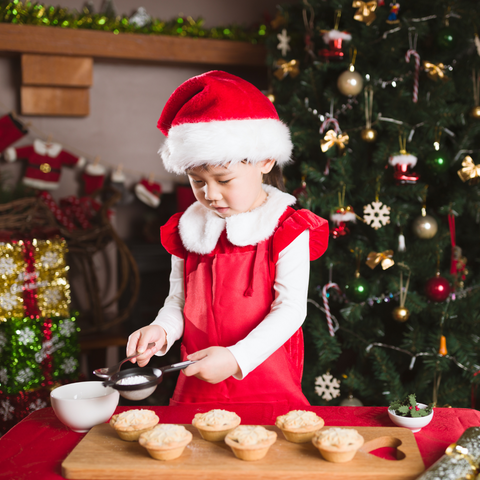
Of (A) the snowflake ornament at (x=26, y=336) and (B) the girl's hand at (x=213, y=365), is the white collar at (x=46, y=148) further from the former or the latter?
(B) the girl's hand at (x=213, y=365)

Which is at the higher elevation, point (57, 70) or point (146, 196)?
point (57, 70)

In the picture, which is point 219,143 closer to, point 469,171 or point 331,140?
point 331,140

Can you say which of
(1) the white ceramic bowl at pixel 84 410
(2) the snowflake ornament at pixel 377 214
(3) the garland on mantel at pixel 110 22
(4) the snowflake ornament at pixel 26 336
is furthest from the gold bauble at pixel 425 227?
(4) the snowflake ornament at pixel 26 336

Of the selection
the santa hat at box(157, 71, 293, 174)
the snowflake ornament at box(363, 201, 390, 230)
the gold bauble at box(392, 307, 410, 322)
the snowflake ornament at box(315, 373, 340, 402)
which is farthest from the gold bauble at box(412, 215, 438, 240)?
the santa hat at box(157, 71, 293, 174)

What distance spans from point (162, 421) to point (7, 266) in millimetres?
1293

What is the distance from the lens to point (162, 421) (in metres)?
0.90

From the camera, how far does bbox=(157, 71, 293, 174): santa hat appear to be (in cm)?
101

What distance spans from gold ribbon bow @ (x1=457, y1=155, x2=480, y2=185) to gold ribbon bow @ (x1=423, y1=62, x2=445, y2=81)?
11.8 inches

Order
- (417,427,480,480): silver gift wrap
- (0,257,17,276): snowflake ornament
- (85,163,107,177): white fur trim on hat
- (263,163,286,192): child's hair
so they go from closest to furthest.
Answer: (417,427,480,480): silver gift wrap
(263,163,286,192): child's hair
(0,257,17,276): snowflake ornament
(85,163,107,177): white fur trim on hat

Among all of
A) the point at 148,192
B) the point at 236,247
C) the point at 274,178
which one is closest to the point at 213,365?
the point at 236,247

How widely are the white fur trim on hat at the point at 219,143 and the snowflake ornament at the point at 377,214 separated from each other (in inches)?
28.9

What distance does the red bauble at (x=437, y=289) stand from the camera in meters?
1.72

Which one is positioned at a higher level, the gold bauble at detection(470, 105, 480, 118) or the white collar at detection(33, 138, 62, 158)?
the gold bauble at detection(470, 105, 480, 118)

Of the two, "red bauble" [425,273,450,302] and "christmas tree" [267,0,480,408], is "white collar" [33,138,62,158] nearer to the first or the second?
"christmas tree" [267,0,480,408]
